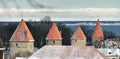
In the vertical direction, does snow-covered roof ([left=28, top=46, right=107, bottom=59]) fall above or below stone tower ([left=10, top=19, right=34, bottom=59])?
below

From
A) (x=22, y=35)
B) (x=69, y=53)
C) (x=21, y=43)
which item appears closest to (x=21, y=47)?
(x=21, y=43)

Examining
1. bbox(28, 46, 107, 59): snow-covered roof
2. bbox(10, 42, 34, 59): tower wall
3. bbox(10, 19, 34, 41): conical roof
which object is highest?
bbox(10, 19, 34, 41): conical roof

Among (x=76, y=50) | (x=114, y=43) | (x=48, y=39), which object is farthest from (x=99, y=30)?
(x=76, y=50)

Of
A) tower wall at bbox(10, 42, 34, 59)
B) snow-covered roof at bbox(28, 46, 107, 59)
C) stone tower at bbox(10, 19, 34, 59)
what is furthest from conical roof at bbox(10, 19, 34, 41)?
snow-covered roof at bbox(28, 46, 107, 59)

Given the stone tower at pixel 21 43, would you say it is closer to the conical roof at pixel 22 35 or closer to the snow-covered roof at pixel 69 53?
the conical roof at pixel 22 35

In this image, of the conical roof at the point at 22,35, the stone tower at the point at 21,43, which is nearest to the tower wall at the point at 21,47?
the stone tower at the point at 21,43

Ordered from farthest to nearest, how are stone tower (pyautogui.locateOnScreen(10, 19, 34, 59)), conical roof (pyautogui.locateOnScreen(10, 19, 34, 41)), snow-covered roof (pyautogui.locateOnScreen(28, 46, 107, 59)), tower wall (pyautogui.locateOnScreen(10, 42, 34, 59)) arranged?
conical roof (pyautogui.locateOnScreen(10, 19, 34, 41))
stone tower (pyautogui.locateOnScreen(10, 19, 34, 59))
tower wall (pyautogui.locateOnScreen(10, 42, 34, 59))
snow-covered roof (pyautogui.locateOnScreen(28, 46, 107, 59))

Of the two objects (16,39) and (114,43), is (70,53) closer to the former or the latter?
(16,39)

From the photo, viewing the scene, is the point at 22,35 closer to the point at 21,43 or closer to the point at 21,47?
the point at 21,43

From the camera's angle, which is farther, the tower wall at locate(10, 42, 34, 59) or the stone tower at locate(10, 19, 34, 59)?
the stone tower at locate(10, 19, 34, 59)

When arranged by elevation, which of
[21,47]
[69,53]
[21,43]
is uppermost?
[21,43]

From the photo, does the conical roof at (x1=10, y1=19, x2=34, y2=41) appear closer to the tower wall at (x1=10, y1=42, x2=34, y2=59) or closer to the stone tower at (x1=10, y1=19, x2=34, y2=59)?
the stone tower at (x1=10, y1=19, x2=34, y2=59)

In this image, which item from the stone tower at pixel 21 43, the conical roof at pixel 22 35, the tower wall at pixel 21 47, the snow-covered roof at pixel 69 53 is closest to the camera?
the snow-covered roof at pixel 69 53

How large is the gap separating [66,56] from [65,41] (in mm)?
39658
